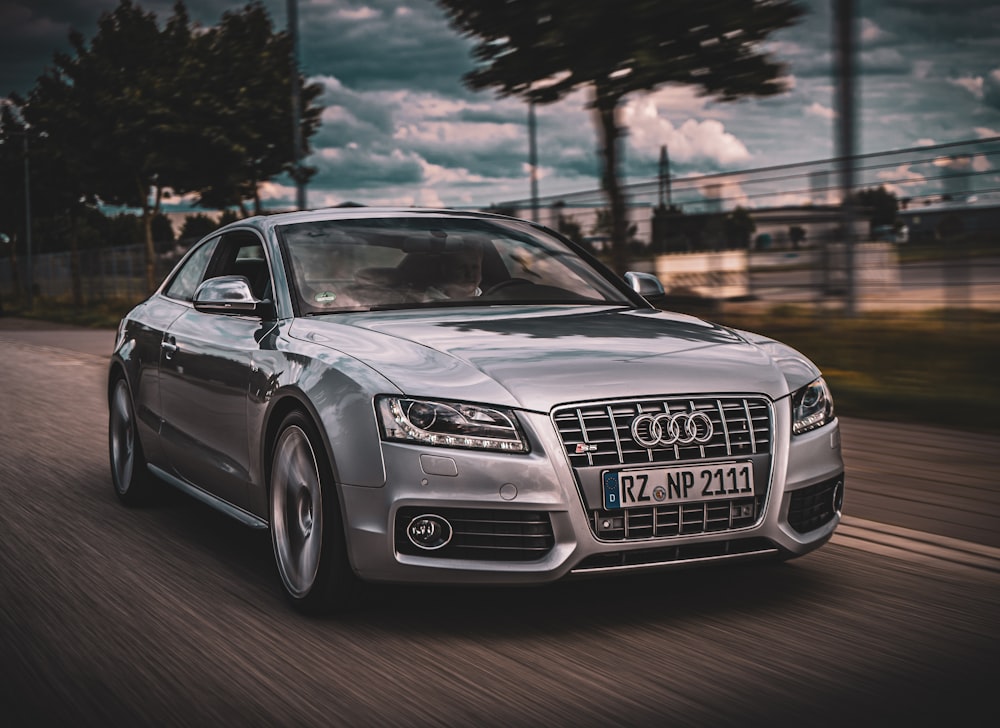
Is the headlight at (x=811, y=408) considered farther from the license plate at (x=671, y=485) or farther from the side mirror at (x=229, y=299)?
the side mirror at (x=229, y=299)

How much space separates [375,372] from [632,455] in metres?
0.91

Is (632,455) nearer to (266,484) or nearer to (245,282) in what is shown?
(266,484)

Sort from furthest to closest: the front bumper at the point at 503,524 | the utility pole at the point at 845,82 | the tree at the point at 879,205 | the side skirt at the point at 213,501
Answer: the tree at the point at 879,205 → the utility pole at the point at 845,82 → the side skirt at the point at 213,501 → the front bumper at the point at 503,524

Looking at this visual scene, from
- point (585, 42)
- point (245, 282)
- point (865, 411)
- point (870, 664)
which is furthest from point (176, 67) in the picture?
point (870, 664)

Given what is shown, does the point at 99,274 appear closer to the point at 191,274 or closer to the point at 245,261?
the point at 191,274

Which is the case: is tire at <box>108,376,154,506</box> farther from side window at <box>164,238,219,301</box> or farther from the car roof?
the car roof

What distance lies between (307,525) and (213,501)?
1193mm

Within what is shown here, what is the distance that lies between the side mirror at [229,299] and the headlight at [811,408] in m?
2.23

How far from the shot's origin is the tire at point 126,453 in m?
7.10

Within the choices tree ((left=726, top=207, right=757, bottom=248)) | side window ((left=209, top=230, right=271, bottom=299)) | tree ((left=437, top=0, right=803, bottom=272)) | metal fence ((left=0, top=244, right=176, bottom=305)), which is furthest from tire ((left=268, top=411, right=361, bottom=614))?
metal fence ((left=0, top=244, right=176, bottom=305))

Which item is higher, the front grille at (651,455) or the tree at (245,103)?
the tree at (245,103)

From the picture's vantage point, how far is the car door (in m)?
5.49

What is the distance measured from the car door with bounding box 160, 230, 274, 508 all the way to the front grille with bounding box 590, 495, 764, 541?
67.5 inches

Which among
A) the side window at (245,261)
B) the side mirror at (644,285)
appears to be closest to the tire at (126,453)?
the side window at (245,261)
